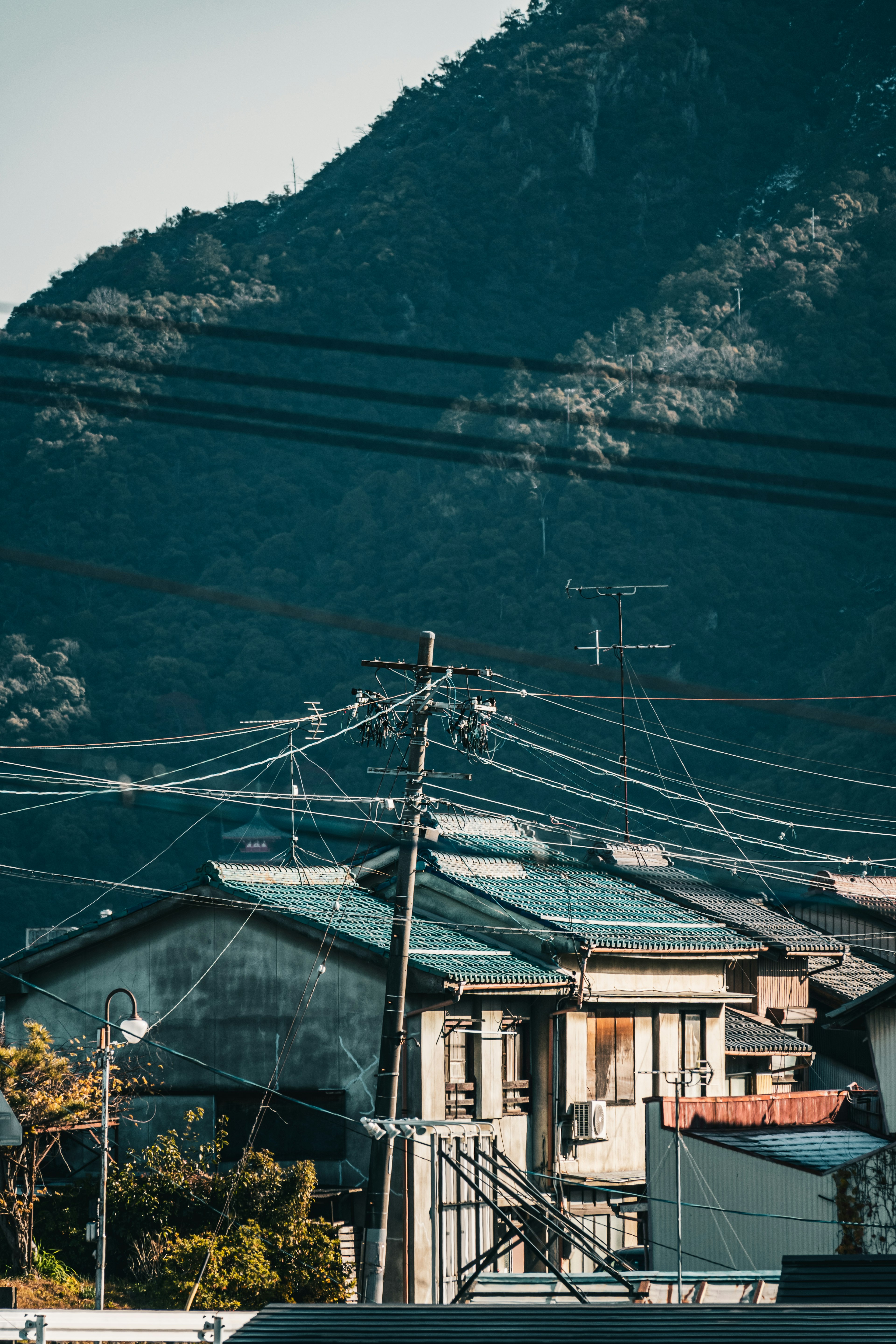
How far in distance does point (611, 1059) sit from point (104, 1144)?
9592 millimetres

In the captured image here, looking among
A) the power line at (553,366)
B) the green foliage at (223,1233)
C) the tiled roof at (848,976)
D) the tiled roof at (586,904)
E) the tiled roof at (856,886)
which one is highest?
the power line at (553,366)

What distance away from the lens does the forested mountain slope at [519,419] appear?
8962 cm

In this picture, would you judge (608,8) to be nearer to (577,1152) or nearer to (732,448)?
(732,448)

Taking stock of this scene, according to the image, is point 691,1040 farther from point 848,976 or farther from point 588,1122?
point 848,976

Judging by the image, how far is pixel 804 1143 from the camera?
70.1ft

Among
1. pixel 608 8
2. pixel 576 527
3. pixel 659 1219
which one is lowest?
pixel 659 1219

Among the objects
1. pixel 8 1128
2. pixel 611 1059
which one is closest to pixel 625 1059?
pixel 611 1059

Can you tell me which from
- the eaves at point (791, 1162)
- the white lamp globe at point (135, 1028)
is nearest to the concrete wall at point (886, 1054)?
the eaves at point (791, 1162)

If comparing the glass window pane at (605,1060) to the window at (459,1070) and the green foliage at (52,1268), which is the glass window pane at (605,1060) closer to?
the window at (459,1070)

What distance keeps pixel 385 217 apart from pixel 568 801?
68.3 meters

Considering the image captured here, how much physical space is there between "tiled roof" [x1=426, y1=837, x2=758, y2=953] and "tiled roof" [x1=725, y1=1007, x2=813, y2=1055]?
5.76 ft

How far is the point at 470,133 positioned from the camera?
143m

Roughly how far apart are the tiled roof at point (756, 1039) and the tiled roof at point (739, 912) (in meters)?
1.51

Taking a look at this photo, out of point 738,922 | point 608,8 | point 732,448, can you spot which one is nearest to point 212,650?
point 732,448
